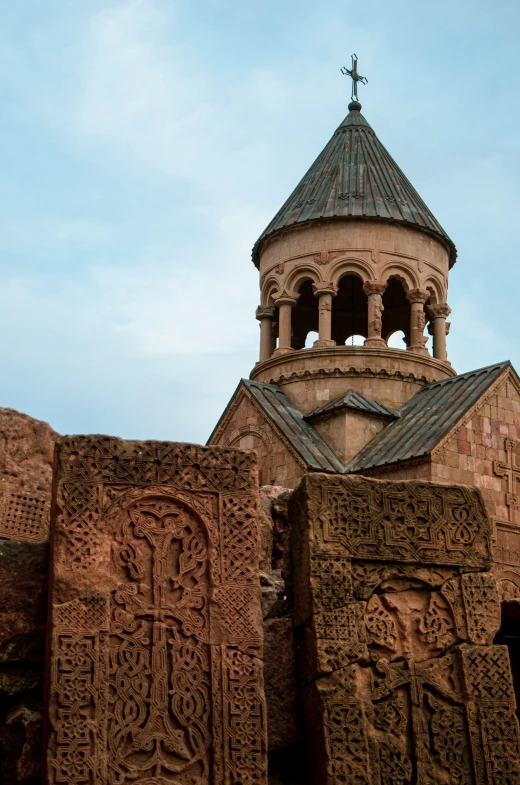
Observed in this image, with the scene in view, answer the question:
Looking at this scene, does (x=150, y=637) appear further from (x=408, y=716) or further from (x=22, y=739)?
(x=408, y=716)

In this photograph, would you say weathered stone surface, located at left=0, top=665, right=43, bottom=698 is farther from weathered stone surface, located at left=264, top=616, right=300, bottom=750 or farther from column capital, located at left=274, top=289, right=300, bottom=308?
column capital, located at left=274, top=289, right=300, bottom=308

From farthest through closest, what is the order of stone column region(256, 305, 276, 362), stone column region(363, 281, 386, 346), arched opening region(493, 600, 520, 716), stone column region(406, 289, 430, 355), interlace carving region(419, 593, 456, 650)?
stone column region(256, 305, 276, 362)
stone column region(406, 289, 430, 355)
stone column region(363, 281, 386, 346)
arched opening region(493, 600, 520, 716)
interlace carving region(419, 593, 456, 650)

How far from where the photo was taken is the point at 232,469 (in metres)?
5.54

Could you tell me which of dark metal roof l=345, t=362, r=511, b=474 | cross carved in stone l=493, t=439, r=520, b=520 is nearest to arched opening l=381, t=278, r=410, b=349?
dark metal roof l=345, t=362, r=511, b=474

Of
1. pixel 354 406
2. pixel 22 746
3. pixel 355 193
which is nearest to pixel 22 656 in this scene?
pixel 22 746

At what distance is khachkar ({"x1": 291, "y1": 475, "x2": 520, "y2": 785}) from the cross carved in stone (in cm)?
902

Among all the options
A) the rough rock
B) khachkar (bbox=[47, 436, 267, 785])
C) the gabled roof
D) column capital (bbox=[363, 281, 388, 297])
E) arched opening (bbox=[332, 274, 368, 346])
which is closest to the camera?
khachkar (bbox=[47, 436, 267, 785])

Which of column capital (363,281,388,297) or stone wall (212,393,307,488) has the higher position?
column capital (363,281,388,297)

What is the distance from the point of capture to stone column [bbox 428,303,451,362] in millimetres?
17016

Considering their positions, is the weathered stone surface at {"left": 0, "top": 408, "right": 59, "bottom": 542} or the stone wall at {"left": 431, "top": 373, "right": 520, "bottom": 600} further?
the stone wall at {"left": 431, "top": 373, "right": 520, "bottom": 600}

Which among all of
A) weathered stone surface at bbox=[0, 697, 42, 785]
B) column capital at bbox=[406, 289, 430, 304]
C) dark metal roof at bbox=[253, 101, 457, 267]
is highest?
dark metal roof at bbox=[253, 101, 457, 267]

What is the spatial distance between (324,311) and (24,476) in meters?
10.2

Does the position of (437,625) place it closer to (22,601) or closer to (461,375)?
(22,601)

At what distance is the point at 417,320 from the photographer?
16578mm
